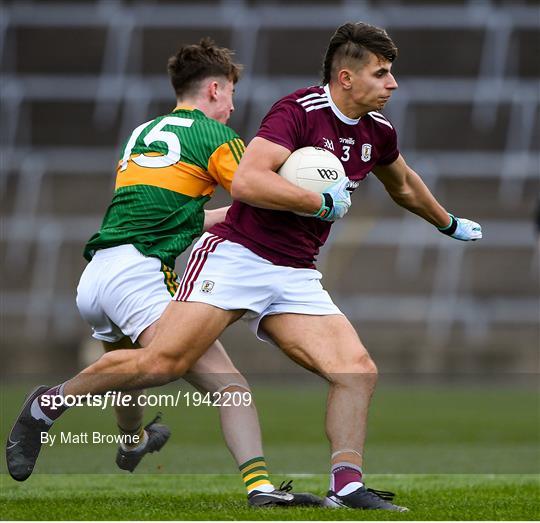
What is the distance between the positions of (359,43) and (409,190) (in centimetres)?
84

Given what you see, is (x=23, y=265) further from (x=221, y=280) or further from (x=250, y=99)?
(x=221, y=280)

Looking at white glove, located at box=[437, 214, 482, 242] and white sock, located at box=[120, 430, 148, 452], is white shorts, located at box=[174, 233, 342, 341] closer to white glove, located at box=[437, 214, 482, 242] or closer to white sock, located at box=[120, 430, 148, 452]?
white glove, located at box=[437, 214, 482, 242]

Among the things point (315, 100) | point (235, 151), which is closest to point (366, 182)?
point (235, 151)

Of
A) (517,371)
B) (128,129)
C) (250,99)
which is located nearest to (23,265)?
(128,129)

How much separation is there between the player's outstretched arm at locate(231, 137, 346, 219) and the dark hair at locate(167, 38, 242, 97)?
101cm

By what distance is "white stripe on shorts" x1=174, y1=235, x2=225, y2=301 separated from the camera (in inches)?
224

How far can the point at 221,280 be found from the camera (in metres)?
5.68

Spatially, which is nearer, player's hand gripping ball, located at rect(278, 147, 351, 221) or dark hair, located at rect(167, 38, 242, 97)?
player's hand gripping ball, located at rect(278, 147, 351, 221)

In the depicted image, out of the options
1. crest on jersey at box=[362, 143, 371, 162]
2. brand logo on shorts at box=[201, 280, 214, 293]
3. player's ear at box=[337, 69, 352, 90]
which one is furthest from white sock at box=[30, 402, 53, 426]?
player's ear at box=[337, 69, 352, 90]

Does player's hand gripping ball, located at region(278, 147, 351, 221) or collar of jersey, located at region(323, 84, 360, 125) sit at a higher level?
collar of jersey, located at region(323, 84, 360, 125)

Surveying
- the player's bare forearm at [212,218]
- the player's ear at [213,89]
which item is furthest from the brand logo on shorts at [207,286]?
the player's ear at [213,89]

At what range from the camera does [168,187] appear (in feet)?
20.2

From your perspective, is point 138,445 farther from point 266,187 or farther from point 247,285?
point 266,187

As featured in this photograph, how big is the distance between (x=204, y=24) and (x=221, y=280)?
48.1ft
